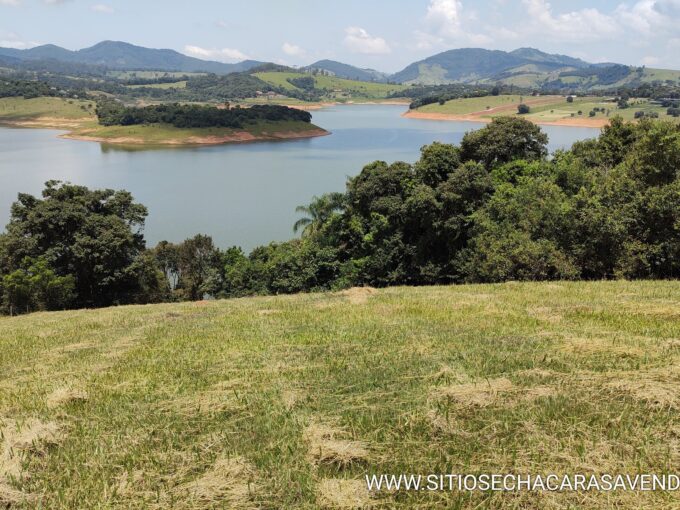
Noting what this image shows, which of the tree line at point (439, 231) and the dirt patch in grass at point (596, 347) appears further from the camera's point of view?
the tree line at point (439, 231)

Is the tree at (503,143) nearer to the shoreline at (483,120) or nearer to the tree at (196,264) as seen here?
the tree at (196,264)

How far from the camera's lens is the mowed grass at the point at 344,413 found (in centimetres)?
400

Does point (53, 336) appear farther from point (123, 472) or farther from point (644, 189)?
point (644, 189)

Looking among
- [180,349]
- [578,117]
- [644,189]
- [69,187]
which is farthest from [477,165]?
[578,117]

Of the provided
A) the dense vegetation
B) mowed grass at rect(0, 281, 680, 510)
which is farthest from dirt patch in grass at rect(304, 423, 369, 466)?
the dense vegetation

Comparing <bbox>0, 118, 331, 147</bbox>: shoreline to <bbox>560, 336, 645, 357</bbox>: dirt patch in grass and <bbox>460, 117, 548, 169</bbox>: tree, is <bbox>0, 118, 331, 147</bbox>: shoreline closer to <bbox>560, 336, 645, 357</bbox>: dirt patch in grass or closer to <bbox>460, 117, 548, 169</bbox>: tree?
<bbox>460, 117, 548, 169</bbox>: tree

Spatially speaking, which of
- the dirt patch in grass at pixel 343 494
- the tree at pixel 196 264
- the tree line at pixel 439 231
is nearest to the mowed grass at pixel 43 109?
the tree at pixel 196 264

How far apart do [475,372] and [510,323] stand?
3.53 metres

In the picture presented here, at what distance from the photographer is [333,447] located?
441 centimetres

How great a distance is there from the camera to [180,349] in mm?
8750

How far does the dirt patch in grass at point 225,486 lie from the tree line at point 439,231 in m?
16.6

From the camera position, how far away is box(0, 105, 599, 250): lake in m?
46.2

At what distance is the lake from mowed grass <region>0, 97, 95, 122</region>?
94.7 ft

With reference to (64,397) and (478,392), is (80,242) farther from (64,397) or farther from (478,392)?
(478,392)
